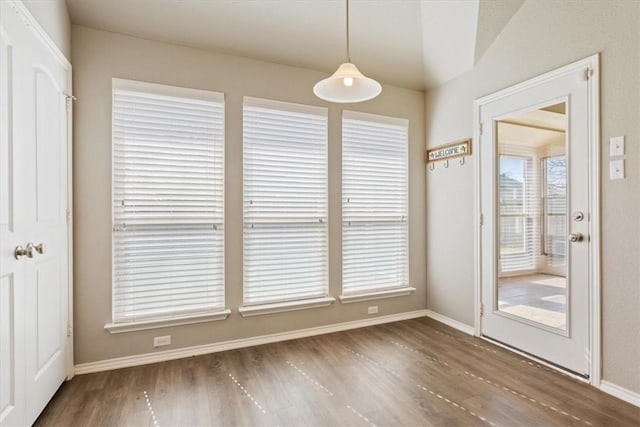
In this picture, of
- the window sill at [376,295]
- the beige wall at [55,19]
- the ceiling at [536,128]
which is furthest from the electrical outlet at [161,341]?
the ceiling at [536,128]

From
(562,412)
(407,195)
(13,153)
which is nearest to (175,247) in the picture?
(13,153)

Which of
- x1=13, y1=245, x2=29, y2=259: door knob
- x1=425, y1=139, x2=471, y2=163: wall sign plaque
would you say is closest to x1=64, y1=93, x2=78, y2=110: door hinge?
x1=13, y1=245, x2=29, y2=259: door knob

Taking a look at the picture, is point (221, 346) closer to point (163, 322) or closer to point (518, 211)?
point (163, 322)

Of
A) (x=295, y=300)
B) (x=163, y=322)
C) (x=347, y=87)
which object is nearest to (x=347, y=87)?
(x=347, y=87)

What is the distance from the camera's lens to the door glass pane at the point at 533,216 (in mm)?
2596

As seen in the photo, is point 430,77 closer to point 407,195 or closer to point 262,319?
point 407,195

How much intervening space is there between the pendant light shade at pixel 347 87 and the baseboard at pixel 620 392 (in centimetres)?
250

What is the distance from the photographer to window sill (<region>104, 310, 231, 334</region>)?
264 centimetres

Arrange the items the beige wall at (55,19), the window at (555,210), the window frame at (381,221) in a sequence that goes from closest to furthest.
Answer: the beige wall at (55,19), the window at (555,210), the window frame at (381,221)

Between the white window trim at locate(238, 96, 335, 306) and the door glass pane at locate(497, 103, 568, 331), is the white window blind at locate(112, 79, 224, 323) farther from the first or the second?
A: the door glass pane at locate(497, 103, 568, 331)

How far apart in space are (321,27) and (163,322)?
2.95m

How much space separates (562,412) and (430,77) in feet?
10.7

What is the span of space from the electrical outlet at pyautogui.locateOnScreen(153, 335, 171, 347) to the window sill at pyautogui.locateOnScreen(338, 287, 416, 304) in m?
1.68

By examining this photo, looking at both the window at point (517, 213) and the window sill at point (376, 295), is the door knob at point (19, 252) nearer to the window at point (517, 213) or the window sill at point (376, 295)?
the window sill at point (376, 295)
